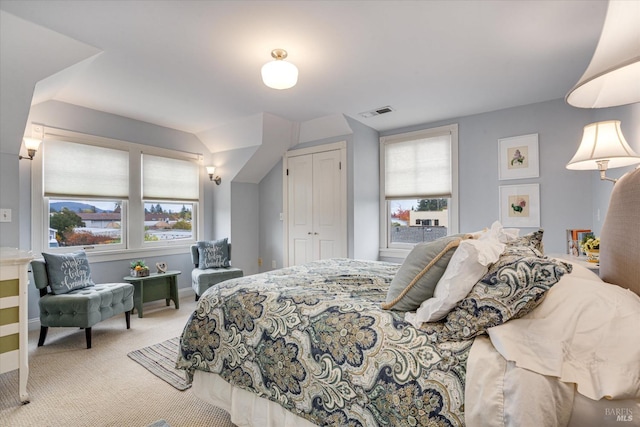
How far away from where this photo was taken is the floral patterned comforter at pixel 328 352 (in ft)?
3.53

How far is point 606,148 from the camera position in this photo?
2014 millimetres

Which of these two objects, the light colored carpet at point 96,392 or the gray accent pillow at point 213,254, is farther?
the gray accent pillow at point 213,254

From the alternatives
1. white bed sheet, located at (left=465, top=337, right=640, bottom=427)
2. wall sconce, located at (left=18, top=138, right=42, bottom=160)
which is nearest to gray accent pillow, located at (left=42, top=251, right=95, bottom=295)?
wall sconce, located at (left=18, top=138, right=42, bottom=160)

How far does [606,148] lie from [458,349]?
1.91 meters

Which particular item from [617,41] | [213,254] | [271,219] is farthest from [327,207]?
[617,41]

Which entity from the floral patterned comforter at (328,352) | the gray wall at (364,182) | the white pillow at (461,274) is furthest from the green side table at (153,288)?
the white pillow at (461,274)

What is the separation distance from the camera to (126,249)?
4.05 metres

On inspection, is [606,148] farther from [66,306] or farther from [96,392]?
[66,306]

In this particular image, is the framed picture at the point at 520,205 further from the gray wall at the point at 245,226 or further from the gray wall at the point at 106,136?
the gray wall at the point at 106,136

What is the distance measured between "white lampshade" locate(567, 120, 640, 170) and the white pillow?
1.49 m

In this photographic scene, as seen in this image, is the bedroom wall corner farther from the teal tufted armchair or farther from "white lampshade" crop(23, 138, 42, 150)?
"white lampshade" crop(23, 138, 42, 150)

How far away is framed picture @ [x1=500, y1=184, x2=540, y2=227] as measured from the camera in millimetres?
3566

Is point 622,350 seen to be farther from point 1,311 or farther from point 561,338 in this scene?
point 1,311

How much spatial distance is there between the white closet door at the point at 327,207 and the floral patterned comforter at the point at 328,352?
234 centimetres
